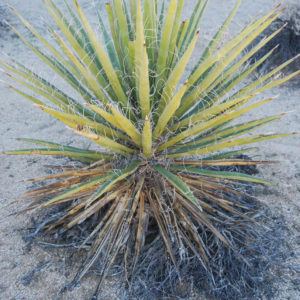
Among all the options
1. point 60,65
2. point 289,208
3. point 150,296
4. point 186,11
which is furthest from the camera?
point 186,11

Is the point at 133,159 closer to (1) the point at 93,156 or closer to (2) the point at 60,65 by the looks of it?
(1) the point at 93,156

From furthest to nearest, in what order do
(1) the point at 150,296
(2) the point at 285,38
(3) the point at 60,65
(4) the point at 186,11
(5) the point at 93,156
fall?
(4) the point at 186,11
(2) the point at 285,38
(3) the point at 60,65
(5) the point at 93,156
(1) the point at 150,296

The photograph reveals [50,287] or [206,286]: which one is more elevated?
[206,286]

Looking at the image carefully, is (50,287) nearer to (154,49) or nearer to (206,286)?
(206,286)

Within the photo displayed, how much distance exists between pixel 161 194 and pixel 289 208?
45.0 inches

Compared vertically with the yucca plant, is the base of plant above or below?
below

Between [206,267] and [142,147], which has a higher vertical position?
[142,147]

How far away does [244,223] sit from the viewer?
84.0 inches

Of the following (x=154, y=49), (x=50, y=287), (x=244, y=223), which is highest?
(x=154, y=49)

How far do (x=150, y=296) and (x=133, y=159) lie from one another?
79cm

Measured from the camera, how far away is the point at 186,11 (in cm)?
545

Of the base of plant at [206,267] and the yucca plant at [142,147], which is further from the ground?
the yucca plant at [142,147]

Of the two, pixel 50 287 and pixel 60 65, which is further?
pixel 60 65

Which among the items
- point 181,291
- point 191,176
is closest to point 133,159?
point 191,176
